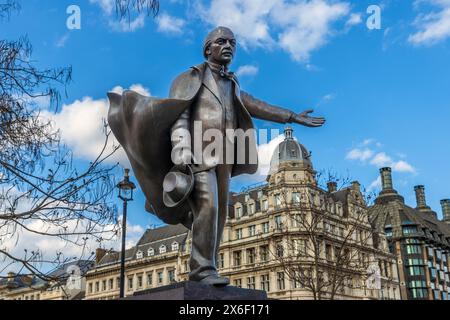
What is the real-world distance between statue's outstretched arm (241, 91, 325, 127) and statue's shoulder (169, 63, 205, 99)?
2.12 ft

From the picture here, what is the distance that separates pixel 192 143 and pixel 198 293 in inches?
58.4

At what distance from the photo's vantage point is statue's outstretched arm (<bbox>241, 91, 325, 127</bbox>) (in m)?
5.44

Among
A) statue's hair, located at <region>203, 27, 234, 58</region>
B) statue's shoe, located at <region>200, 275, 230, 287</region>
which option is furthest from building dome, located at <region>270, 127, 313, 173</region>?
statue's shoe, located at <region>200, 275, 230, 287</region>

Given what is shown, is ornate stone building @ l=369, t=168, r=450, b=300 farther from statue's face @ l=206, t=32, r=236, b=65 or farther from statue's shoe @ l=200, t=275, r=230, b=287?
statue's shoe @ l=200, t=275, r=230, b=287

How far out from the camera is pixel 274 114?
544 cm

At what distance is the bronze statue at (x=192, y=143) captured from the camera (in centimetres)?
455

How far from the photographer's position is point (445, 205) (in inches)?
4168

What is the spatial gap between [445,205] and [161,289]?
369ft

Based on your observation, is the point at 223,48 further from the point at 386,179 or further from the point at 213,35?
the point at 386,179

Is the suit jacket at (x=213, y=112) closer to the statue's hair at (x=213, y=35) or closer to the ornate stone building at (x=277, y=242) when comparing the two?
the statue's hair at (x=213, y=35)

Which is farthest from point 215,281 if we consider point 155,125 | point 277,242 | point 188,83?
point 277,242

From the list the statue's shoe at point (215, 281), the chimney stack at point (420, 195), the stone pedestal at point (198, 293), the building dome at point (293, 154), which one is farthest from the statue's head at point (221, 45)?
the chimney stack at point (420, 195)

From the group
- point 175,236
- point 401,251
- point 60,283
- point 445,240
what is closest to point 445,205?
point 445,240
